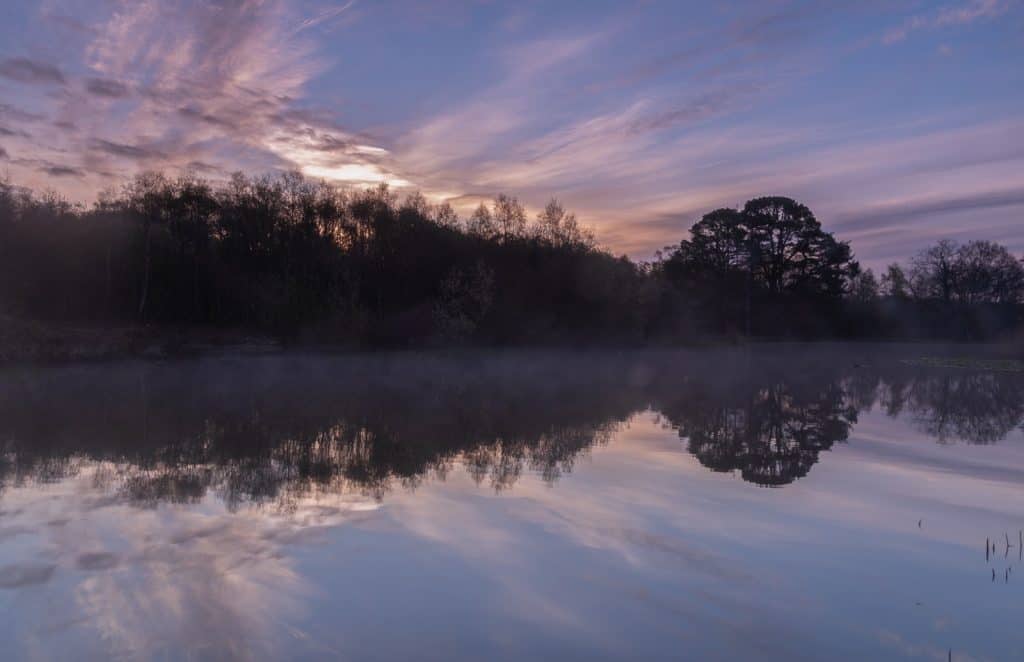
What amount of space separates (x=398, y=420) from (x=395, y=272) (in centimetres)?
3546

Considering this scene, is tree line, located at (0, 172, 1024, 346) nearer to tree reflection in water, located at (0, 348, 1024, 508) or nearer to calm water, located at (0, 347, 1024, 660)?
tree reflection in water, located at (0, 348, 1024, 508)

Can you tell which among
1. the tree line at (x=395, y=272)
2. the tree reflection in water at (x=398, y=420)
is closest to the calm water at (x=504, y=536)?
the tree reflection in water at (x=398, y=420)

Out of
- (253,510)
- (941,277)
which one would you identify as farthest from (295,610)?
(941,277)

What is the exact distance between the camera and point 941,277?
7456cm

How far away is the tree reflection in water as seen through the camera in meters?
10.3

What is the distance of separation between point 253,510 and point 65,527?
188 centimetres

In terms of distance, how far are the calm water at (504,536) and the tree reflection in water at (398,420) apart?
0.38ft

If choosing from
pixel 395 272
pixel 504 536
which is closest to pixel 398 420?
pixel 504 536

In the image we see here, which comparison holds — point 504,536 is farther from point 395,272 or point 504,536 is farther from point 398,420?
point 395,272

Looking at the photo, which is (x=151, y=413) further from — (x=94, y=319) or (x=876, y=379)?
(x=94, y=319)

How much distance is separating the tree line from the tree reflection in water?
13.5 meters

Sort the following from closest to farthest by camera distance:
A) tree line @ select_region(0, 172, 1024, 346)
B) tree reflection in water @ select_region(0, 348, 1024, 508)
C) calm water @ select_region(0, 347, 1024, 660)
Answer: calm water @ select_region(0, 347, 1024, 660) → tree reflection in water @ select_region(0, 348, 1024, 508) → tree line @ select_region(0, 172, 1024, 346)

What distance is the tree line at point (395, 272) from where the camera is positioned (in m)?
42.5

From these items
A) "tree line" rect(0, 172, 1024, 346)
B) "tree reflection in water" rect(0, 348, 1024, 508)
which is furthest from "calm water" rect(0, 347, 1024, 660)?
"tree line" rect(0, 172, 1024, 346)
